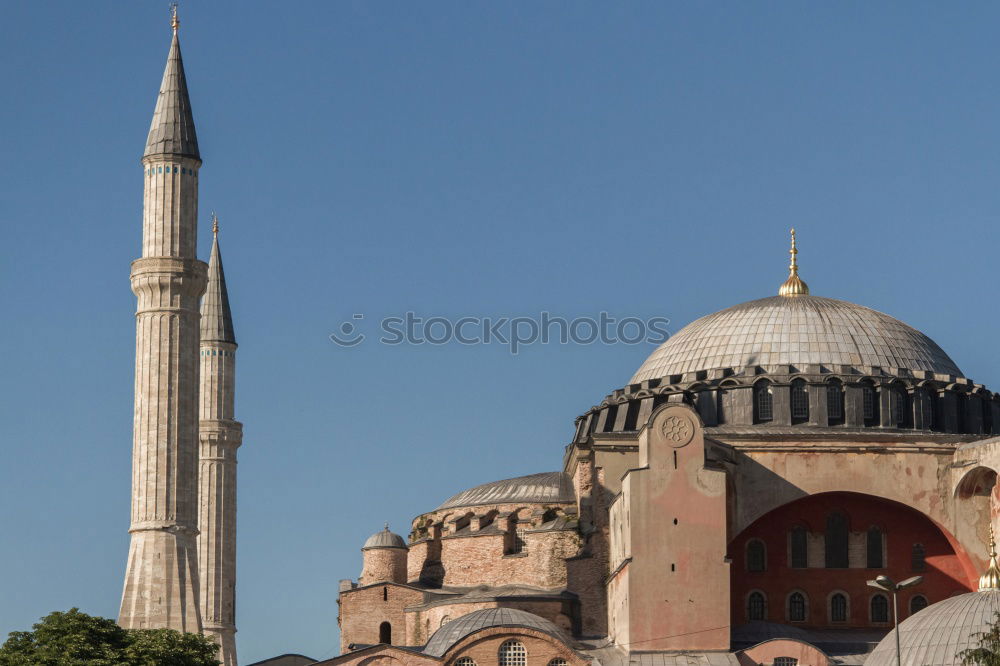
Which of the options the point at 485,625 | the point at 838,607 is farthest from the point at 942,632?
the point at 485,625

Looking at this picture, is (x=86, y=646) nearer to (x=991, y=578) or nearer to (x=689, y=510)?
(x=689, y=510)

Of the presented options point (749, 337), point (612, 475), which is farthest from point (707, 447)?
point (749, 337)

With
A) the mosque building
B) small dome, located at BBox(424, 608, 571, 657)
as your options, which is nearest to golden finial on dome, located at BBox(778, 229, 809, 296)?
the mosque building

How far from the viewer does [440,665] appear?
45.4m

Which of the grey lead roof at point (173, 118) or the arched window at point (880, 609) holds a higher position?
the grey lead roof at point (173, 118)

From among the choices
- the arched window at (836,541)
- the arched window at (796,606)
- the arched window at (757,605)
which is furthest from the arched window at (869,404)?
the arched window at (757,605)

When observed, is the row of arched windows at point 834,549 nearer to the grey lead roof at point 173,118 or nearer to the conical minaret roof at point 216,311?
the grey lead roof at point 173,118

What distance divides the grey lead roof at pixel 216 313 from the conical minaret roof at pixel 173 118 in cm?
1389

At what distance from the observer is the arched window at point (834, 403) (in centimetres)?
5100

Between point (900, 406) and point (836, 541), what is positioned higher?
point (900, 406)

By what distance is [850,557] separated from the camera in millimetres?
49375

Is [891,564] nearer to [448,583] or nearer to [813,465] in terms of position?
[813,465]

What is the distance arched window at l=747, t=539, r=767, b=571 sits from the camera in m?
49.4

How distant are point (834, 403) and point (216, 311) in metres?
28.2
